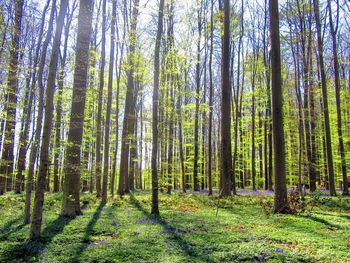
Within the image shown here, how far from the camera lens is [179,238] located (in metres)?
7.46

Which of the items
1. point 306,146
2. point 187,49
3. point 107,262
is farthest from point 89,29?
point 306,146

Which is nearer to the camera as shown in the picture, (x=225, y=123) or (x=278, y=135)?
(x=278, y=135)

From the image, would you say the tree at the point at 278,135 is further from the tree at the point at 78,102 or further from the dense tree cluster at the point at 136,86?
the tree at the point at 78,102

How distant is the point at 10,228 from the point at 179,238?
202 inches

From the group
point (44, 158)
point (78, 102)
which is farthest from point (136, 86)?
point (44, 158)

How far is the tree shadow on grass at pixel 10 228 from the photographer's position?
7615 millimetres

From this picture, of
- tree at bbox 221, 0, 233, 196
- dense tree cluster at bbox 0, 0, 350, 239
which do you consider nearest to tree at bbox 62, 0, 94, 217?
dense tree cluster at bbox 0, 0, 350, 239

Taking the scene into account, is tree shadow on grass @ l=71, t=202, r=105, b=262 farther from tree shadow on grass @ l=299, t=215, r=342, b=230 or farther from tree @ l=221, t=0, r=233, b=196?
tree @ l=221, t=0, r=233, b=196

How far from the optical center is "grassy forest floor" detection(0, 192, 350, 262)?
19.6 ft

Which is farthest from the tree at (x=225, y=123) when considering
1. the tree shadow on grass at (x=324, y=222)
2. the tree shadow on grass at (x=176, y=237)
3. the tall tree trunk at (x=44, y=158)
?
the tall tree trunk at (x=44, y=158)

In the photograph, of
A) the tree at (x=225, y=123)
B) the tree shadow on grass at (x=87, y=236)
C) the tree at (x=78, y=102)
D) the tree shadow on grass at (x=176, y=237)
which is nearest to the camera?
the tree shadow on grass at (x=87, y=236)

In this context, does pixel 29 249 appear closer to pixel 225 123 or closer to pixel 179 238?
pixel 179 238

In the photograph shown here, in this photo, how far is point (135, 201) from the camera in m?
15.5

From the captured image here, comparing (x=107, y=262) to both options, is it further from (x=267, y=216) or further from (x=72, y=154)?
(x=267, y=216)
